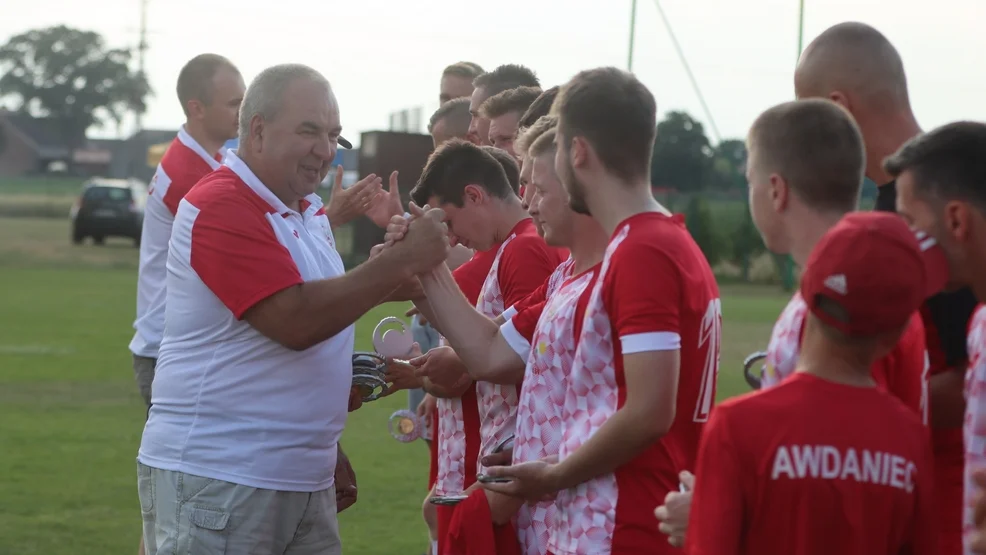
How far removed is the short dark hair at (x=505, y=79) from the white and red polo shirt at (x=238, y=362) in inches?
93.2

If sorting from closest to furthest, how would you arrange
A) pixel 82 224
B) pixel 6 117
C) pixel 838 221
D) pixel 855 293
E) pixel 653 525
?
pixel 855 293 < pixel 838 221 < pixel 653 525 < pixel 82 224 < pixel 6 117

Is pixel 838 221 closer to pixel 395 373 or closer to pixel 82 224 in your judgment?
pixel 395 373

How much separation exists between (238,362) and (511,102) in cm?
202

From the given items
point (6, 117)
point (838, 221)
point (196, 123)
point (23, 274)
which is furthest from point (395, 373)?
point (6, 117)

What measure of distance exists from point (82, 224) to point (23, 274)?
32.0 ft

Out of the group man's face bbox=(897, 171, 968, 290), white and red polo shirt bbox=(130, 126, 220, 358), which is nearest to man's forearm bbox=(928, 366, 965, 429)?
man's face bbox=(897, 171, 968, 290)

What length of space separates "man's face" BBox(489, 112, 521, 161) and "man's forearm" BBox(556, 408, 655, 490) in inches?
98.4

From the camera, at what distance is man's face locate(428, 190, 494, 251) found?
491 cm

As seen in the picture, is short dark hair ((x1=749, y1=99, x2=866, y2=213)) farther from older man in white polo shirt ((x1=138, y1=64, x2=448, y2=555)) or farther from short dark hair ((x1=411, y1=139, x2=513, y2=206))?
short dark hair ((x1=411, y1=139, x2=513, y2=206))

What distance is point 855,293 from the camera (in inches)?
104

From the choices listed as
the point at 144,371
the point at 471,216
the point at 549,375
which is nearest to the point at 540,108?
the point at 471,216

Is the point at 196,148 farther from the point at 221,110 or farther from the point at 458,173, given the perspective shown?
the point at 458,173

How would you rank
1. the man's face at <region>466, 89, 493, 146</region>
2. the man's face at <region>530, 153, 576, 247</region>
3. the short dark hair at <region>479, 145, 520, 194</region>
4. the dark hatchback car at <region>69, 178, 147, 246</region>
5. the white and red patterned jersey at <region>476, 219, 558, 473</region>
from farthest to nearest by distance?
1. the dark hatchback car at <region>69, 178, 147, 246</region>
2. the man's face at <region>466, 89, 493, 146</region>
3. the short dark hair at <region>479, 145, 520, 194</region>
4. the white and red patterned jersey at <region>476, 219, 558, 473</region>
5. the man's face at <region>530, 153, 576, 247</region>

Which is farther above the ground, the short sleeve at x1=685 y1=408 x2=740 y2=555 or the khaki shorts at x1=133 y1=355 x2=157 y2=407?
the short sleeve at x1=685 y1=408 x2=740 y2=555
